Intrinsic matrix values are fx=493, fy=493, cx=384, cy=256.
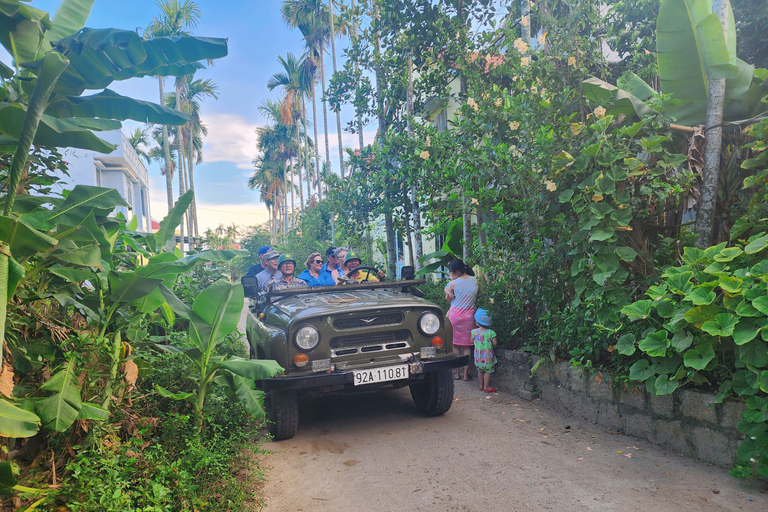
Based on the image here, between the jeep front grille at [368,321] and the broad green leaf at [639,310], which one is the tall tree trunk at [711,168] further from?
the jeep front grille at [368,321]

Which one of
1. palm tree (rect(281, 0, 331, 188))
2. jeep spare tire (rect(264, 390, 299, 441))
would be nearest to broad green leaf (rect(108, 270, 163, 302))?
jeep spare tire (rect(264, 390, 299, 441))

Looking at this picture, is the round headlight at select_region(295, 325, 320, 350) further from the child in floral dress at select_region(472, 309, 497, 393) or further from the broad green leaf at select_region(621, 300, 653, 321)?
the broad green leaf at select_region(621, 300, 653, 321)

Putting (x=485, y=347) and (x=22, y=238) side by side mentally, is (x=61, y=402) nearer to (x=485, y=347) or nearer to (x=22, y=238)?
(x=22, y=238)

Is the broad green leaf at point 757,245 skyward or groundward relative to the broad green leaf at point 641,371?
skyward

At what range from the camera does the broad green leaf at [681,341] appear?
394 centimetres

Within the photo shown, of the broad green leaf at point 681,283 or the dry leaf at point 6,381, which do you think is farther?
the broad green leaf at point 681,283

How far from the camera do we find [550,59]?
21.1 ft

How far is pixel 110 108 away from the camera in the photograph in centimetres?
389

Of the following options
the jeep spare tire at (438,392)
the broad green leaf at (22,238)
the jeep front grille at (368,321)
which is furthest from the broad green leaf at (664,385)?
the broad green leaf at (22,238)

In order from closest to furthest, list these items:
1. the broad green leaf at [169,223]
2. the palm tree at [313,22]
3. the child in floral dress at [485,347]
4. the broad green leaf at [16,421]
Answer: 1. the broad green leaf at [16,421]
2. the broad green leaf at [169,223]
3. the child in floral dress at [485,347]
4. the palm tree at [313,22]

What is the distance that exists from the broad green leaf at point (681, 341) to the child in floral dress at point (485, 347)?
Result: 2731 millimetres

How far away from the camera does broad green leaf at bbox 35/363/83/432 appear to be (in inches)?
110

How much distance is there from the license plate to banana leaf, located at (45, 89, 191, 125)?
9.01 feet

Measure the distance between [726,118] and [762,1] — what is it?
4.10m
